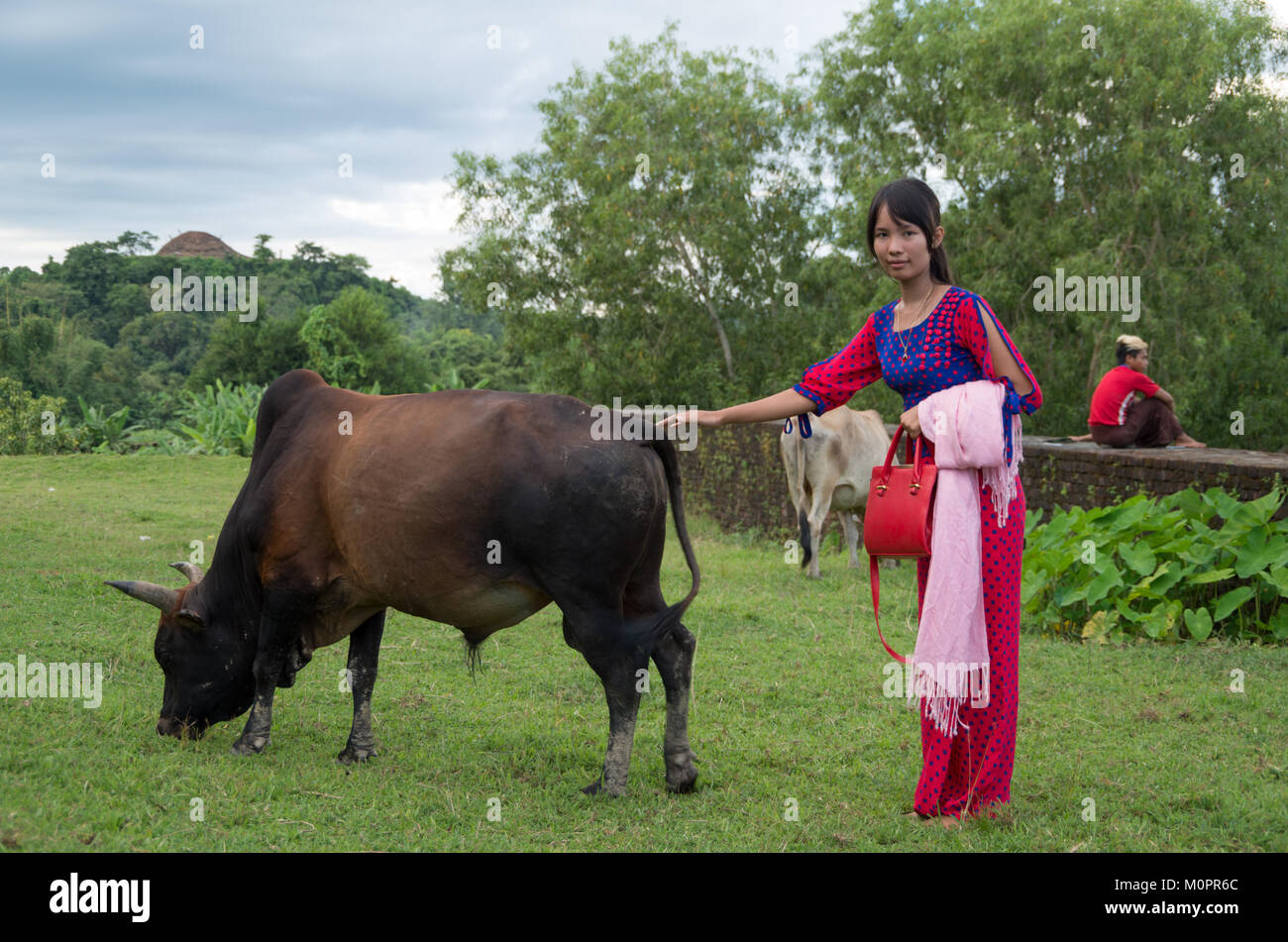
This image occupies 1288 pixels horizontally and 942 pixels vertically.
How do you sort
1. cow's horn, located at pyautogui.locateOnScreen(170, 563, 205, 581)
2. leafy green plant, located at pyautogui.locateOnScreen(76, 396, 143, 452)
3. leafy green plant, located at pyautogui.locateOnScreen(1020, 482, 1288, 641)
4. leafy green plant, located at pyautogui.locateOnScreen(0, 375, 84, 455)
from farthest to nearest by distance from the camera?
1. leafy green plant, located at pyautogui.locateOnScreen(76, 396, 143, 452)
2. leafy green plant, located at pyautogui.locateOnScreen(0, 375, 84, 455)
3. leafy green plant, located at pyautogui.locateOnScreen(1020, 482, 1288, 641)
4. cow's horn, located at pyautogui.locateOnScreen(170, 563, 205, 581)

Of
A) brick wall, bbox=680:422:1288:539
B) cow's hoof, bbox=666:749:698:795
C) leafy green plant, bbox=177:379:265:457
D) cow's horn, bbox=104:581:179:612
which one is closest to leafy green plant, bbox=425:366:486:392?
leafy green plant, bbox=177:379:265:457

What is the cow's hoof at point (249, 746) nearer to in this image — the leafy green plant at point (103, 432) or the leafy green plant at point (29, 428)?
the leafy green plant at point (29, 428)

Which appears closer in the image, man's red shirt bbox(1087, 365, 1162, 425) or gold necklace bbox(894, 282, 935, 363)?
gold necklace bbox(894, 282, 935, 363)

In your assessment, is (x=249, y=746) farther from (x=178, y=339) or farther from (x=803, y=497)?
(x=178, y=339)

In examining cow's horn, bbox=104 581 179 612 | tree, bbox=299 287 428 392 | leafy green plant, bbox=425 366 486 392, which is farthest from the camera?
tree, bbox=299 287 428 392

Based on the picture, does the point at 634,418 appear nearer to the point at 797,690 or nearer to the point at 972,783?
the point at 972,783

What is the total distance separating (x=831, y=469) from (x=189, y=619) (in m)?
7.35

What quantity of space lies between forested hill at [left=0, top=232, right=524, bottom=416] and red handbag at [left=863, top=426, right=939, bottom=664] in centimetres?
2823

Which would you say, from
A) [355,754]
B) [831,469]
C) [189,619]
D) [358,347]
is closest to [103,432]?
[358,347]

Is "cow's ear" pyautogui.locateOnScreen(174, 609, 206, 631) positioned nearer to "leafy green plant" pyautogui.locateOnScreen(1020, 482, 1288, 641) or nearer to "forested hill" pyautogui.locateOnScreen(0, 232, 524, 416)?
"leafy green plant" pyautogui.locateOnScreen(1020, 482, 1288, 641)

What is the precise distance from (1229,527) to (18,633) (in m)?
7.88

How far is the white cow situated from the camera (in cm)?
1133

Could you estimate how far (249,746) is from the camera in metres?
5.20
